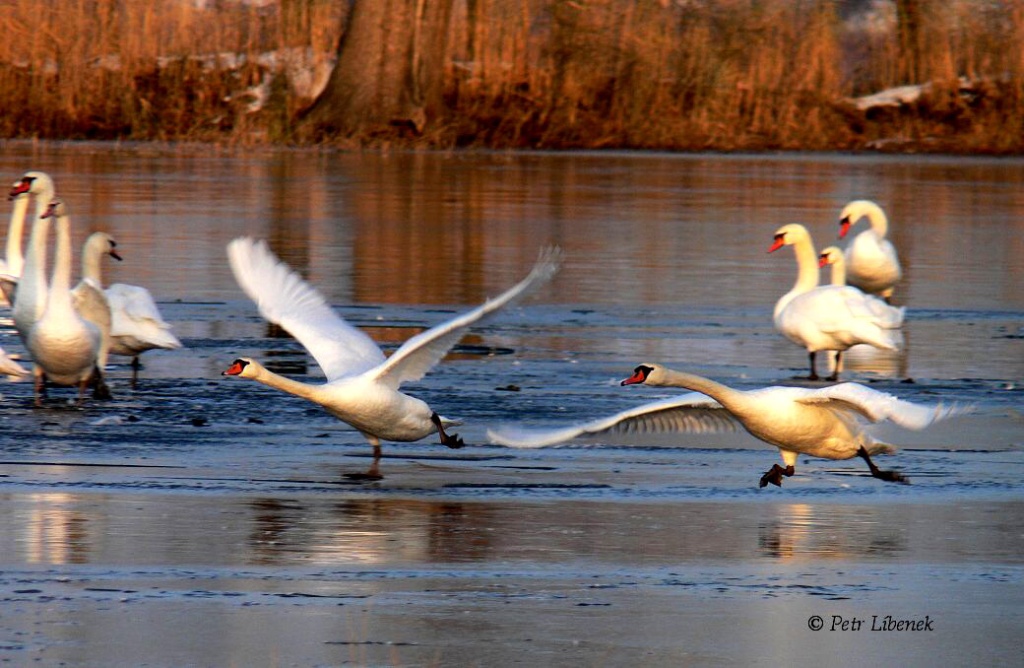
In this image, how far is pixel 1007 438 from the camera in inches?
336

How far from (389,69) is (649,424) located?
2360 cm

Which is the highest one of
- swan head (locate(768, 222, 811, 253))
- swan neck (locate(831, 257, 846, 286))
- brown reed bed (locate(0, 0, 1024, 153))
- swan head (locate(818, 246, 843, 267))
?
brown reed bed (locate(0, 0, 1024, 153))

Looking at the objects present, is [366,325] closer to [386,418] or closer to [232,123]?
[386,418]

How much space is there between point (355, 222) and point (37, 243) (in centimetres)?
879

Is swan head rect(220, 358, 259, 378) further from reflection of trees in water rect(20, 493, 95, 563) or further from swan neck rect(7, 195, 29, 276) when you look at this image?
swan neck rect(7, 195, 29, 276)

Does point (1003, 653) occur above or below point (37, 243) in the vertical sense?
below

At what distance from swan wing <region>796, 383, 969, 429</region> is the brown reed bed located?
2298cm

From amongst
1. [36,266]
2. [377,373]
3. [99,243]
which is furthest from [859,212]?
[377,373]

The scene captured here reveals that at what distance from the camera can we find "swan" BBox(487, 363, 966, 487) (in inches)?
281

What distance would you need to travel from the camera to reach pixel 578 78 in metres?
30.5

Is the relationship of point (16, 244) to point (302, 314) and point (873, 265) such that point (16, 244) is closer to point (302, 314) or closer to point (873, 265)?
point (302, 314)

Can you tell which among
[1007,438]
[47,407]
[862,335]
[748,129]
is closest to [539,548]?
[1007,438]

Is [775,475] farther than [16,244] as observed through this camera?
No

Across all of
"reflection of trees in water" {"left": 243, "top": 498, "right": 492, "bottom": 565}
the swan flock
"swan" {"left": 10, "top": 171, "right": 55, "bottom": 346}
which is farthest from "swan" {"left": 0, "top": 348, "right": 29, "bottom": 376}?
"reflection of trees in water" {"left": 243, "top": 498, "right": 492, "bottom": 565}
